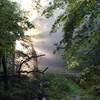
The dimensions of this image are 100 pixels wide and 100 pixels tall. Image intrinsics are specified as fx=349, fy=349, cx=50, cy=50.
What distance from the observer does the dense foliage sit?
1024 cm

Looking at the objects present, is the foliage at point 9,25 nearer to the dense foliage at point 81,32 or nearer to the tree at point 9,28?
the tree at point 9,28

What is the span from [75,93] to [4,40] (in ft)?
34.8

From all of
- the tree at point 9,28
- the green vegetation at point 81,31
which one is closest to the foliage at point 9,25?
the tree at point 9,28

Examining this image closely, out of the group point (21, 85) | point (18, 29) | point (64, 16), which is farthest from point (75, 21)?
point (21, 85)

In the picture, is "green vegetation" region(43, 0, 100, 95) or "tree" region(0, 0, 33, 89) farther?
"tree" region(0, 0, 33, 89)

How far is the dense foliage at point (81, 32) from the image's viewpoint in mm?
10242

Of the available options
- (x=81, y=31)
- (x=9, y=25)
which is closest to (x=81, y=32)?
(x=81, y=31)

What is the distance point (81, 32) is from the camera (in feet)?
40.8

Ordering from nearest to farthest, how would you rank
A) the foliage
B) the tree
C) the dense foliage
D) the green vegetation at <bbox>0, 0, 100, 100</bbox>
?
the dense foliage → the green vegetation at <bbox>0, 0, 100, 100</bbox> → the tree → the foliage

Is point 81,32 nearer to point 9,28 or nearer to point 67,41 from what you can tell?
point 67,41

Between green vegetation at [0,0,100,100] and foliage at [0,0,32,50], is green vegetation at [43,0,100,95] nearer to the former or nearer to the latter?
green vegetation at [0,0,100,100]

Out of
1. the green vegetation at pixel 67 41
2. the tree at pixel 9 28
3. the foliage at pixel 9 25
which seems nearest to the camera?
the green vegetation at pixel 67 41

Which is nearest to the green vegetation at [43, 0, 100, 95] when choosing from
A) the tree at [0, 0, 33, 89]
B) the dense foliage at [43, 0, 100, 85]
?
the dense foliage at [43, 0, 100, 85]

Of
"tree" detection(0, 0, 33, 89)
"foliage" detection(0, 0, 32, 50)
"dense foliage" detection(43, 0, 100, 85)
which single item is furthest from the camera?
"foliage" detection(0, 0, 32, 50)
